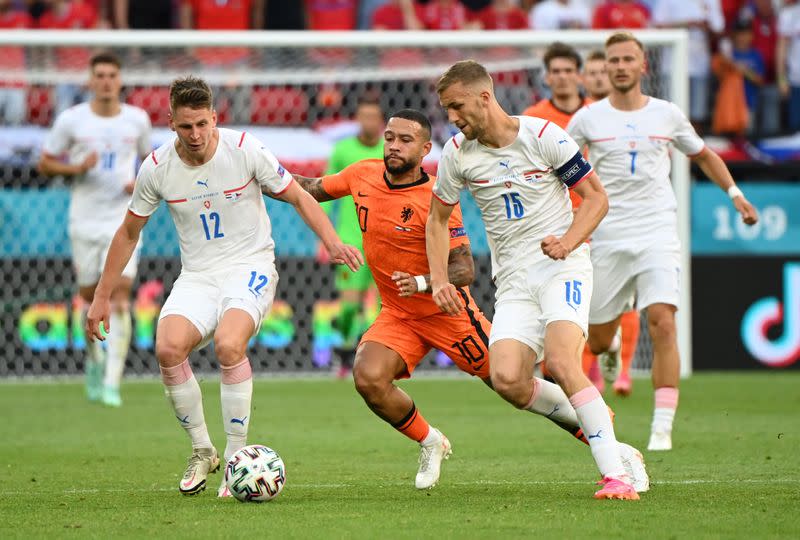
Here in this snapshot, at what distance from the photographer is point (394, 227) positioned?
7.58 meters

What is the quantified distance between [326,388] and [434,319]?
6361mm

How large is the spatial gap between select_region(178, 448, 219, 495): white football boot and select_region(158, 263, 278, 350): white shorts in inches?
22.5

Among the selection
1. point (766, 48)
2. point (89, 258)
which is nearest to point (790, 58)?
point (766, 48)

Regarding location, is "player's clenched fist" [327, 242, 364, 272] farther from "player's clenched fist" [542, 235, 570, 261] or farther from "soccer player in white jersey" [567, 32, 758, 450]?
"soccer player in white jersey" [567, 32, 758, 450]

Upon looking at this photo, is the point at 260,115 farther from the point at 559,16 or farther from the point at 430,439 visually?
the point at 430,439

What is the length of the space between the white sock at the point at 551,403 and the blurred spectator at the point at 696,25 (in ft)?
32.0

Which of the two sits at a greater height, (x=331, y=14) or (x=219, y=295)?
(x=331, y=14)

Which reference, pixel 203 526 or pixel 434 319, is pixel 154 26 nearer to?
pixel 434 319

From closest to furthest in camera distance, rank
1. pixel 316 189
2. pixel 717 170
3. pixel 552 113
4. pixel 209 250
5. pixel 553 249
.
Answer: pixel 553 249 < pixel 209 250 < pixel 316 189 < pixel 717 170 < pixel 552 113

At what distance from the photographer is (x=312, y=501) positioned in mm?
6758

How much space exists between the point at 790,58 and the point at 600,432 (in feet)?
36.4

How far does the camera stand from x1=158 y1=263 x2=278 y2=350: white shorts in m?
7.23

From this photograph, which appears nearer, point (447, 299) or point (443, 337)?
point (447, 299)

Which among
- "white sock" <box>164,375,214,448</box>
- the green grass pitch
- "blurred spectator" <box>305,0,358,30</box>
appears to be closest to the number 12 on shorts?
the green grass pitch
